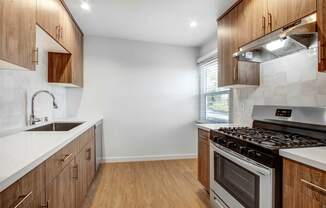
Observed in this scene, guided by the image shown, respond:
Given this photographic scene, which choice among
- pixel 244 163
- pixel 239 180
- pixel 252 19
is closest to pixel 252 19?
pixel 252 19

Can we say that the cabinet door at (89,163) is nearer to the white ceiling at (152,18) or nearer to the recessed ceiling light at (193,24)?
the white ceiling at (152,18)

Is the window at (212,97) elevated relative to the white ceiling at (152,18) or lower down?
lower down

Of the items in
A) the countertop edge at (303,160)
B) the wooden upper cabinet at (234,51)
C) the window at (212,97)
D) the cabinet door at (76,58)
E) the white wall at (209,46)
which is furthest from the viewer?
the white wall at (209,46)

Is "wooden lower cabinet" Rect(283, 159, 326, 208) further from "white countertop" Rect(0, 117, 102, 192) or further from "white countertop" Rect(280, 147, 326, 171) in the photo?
"white countertop" Rect(0, 117, 102, 192)

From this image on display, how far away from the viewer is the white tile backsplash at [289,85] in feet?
5.85

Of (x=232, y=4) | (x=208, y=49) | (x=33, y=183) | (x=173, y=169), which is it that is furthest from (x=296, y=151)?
(x=208, y=49)

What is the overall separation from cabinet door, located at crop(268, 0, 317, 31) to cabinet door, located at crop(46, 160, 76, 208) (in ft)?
7.27

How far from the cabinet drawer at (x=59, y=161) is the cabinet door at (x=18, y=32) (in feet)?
2.29

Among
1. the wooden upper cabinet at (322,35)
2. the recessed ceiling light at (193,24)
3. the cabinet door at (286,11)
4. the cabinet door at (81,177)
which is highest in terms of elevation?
the recessed ceiling light at (193,24)

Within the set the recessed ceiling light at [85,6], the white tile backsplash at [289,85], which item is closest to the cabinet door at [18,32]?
the recessed ceiling light at [85,6]

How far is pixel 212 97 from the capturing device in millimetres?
4121

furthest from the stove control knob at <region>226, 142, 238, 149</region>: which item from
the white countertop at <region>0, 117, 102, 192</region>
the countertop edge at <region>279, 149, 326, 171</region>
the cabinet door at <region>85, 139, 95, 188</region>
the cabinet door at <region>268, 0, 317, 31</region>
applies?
the cabinet door at <region>85, 139, 95, 188</region>

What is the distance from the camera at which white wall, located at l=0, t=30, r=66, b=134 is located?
1965 millimetres

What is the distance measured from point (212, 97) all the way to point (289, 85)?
2.07 m
